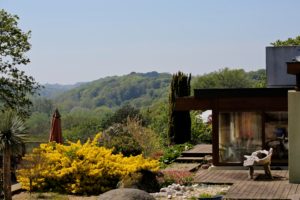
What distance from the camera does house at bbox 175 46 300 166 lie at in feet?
57.7

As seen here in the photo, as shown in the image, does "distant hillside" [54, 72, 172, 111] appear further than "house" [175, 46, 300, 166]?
Yes

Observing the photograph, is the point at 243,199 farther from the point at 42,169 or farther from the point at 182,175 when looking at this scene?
the point at 42,169

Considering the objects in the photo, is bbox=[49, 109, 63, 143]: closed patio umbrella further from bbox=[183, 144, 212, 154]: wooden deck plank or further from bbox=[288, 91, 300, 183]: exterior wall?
bbox=[288, 91, 300, 183]: exterior wall

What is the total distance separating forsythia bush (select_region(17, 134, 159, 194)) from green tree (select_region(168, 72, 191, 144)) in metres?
11.4

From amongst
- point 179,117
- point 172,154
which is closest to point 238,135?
point 172,154

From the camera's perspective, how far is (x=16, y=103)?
89.8 ft

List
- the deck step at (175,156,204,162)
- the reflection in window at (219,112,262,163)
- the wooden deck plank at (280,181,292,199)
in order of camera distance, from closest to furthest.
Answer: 1. the wooden deck plank at (280,181,292,199)
2. the reflection in window at (219,112,262,163)
3. the deck step at (175,156,204,162)

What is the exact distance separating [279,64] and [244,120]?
4640mm

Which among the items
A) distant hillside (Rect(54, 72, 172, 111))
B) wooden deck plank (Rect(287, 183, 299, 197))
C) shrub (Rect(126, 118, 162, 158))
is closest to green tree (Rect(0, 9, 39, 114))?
shrub (Rect(126, 118, 162, 158))

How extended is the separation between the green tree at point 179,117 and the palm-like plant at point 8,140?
13.4 metres

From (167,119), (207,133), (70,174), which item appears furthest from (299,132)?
(167,119)

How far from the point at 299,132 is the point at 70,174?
19.7ft

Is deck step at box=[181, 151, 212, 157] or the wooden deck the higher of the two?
the wooden deck

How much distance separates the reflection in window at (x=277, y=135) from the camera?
17.5m
